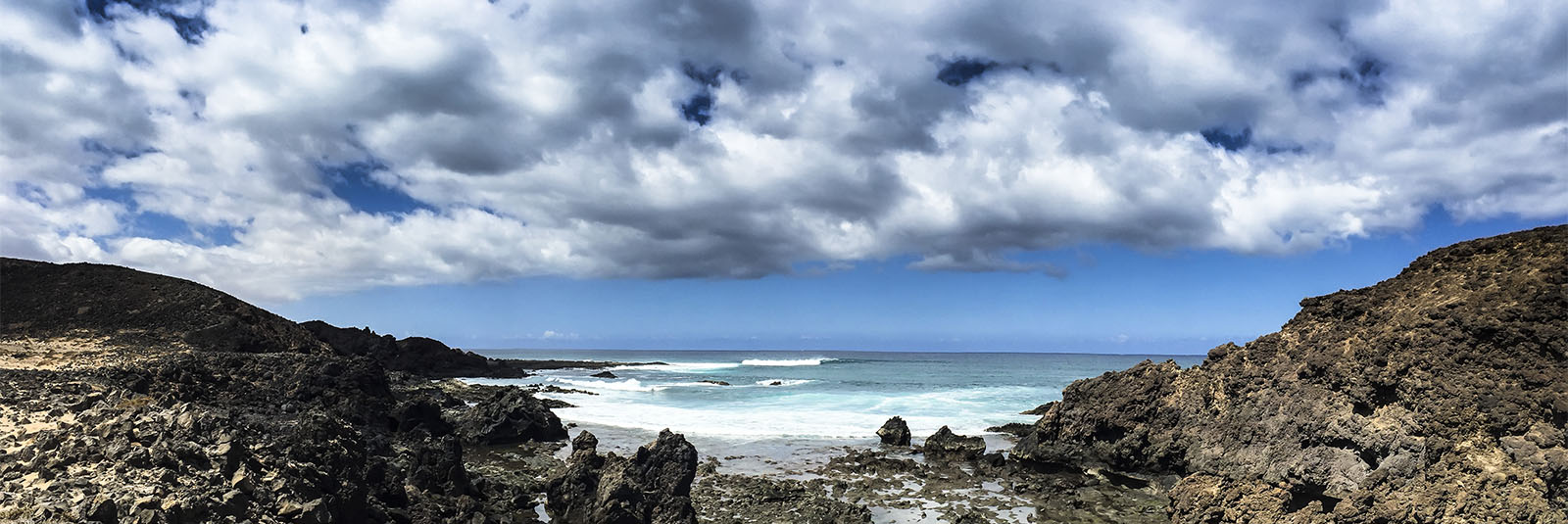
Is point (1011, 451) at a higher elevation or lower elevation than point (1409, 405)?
lower

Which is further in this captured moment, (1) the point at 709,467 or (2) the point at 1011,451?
(2) the point at 1011,451

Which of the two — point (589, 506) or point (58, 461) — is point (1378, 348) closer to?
point (589, 506)

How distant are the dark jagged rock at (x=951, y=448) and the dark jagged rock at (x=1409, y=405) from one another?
21.1ft

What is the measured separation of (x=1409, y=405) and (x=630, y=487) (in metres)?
15.0

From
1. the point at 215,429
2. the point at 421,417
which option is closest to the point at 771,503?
the point at 215,429

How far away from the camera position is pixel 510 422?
25.4 m

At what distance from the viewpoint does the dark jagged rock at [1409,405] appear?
37.5 feet

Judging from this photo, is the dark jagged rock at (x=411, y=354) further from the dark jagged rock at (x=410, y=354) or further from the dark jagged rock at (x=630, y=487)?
the dark jagged rock at (x=630, y=487)

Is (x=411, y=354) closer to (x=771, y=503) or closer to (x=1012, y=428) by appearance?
(x=1012, y=428)

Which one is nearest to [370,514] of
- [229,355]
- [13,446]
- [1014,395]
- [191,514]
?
[191,514]

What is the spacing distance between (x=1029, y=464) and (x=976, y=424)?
37.0 ft

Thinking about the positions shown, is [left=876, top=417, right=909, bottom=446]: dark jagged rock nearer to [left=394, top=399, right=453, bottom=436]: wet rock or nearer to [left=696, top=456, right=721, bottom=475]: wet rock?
[left=696, top=456, right=721, bottom=475]: wet rock

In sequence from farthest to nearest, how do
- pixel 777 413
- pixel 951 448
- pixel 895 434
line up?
pixel 777 413, pixel 895 434, pixel 951 448

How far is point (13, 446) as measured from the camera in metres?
10.1
